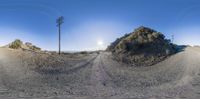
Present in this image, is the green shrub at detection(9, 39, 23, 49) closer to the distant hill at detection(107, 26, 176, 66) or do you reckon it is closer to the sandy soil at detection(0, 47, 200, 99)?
the sandy soil at detection(0, 47, 200, 99)

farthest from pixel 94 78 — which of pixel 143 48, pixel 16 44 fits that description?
pixel 16 44

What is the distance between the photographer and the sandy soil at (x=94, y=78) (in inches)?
1356

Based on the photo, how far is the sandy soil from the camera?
3444 cm

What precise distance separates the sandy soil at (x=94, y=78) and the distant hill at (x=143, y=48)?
96.3 inches

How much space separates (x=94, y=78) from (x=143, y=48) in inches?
932

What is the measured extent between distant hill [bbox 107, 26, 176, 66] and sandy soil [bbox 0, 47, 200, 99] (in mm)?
2445

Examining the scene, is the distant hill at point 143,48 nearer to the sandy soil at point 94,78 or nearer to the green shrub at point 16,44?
the sandy soil at point 94,78

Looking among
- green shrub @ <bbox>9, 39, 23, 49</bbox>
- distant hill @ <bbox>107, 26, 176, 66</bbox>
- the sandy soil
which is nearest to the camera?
the sandy soil

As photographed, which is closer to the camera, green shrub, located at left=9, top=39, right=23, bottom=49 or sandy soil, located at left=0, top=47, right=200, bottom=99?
sandy soil, located at left=0, top=47, right=200, bottom=99

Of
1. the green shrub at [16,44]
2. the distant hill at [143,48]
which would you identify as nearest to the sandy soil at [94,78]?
the distant hill at [143,48]

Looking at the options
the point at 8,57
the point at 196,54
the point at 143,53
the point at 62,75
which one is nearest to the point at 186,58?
the point at 196,54

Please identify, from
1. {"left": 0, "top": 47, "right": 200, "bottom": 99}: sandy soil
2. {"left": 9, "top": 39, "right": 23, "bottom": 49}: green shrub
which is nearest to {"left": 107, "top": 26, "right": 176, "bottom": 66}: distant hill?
{"left": 0, "top": 47, "right": 200, "bottom": 99}: sandy soil

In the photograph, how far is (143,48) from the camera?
65.4m

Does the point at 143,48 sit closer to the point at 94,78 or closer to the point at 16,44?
the point at 16,44
